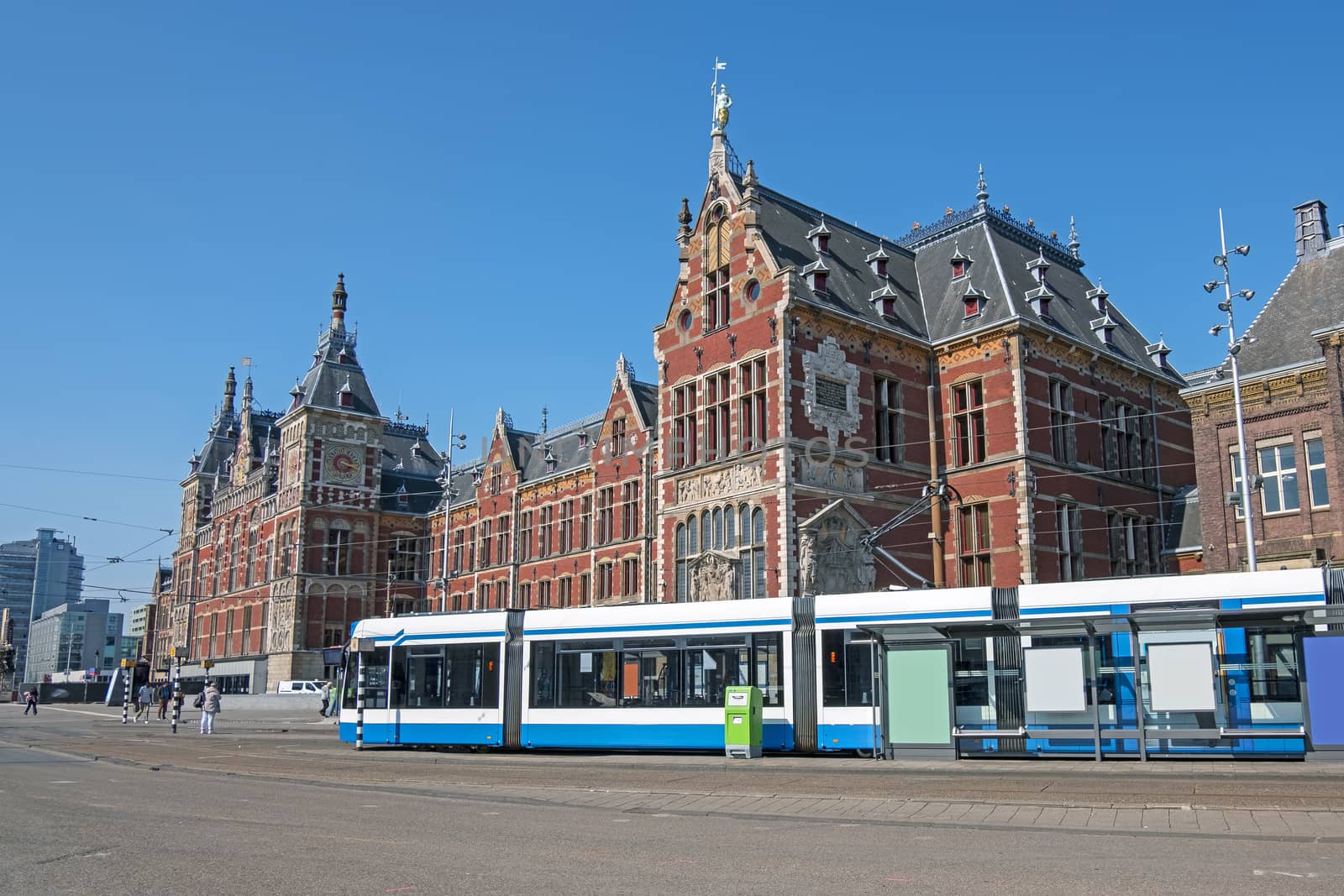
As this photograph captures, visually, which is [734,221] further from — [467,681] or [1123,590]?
[1123,590]

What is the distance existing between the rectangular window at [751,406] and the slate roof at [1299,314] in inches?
512

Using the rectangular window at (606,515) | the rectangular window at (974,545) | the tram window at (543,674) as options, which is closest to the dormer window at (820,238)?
the rectangular window at (974,545)

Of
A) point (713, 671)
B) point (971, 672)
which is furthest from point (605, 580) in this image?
point (971, 672)

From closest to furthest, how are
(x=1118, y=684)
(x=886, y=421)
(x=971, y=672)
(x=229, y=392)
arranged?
(x=1118, y=684) → (x=971, y=672) → (x=886, y=421) → (x=229, y=392)

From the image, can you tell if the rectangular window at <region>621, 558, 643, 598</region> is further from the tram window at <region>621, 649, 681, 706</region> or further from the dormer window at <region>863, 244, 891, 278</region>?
the tram window at <region>621, 649, 681, 706</region>

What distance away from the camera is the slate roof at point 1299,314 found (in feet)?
95.7

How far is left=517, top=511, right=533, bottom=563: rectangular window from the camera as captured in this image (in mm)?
58359

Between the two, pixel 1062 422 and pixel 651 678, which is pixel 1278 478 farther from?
pixel 651 678

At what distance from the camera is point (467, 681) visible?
Result: 80.2ft

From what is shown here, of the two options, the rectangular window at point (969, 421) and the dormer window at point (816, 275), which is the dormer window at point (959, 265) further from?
the dormer window at point (816, 275)

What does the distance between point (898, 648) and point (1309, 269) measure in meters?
19.6

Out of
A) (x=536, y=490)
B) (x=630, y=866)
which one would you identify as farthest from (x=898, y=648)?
(x=536, y=490)

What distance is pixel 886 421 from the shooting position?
3597 cm

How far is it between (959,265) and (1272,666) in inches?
922
